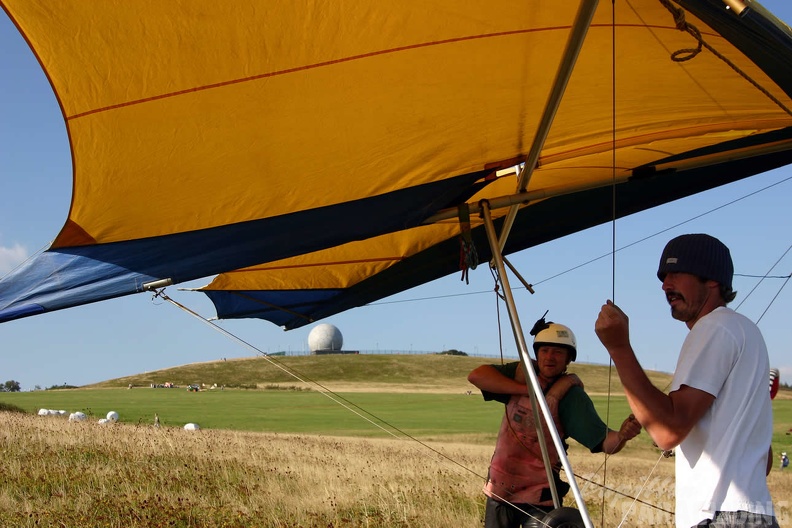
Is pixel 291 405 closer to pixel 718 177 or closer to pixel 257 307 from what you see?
pixel 257 307

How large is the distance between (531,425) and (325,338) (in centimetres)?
8507

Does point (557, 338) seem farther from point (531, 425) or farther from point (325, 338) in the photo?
point (325, 338)

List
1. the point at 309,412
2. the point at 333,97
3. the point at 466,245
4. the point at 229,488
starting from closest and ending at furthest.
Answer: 1. the point at 333,97
2. the point at 466,245
3. the point at 229,488
4. the point at 309,412

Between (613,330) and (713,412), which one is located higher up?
(613,330)

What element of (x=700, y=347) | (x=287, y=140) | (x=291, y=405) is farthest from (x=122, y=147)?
(x=291, y=405)

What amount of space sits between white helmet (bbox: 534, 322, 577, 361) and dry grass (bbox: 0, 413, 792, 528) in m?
2.23

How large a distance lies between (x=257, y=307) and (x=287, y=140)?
3447mm

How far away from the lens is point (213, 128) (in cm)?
370

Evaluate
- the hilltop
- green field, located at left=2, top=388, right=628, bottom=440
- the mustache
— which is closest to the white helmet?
the mustache

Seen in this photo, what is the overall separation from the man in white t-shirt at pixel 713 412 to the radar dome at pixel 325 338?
85.7 m

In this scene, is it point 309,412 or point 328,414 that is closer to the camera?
point 328,414

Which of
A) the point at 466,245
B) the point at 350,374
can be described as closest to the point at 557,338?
the point at 466,245

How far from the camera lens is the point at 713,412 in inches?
86.2

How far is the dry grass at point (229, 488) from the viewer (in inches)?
275
